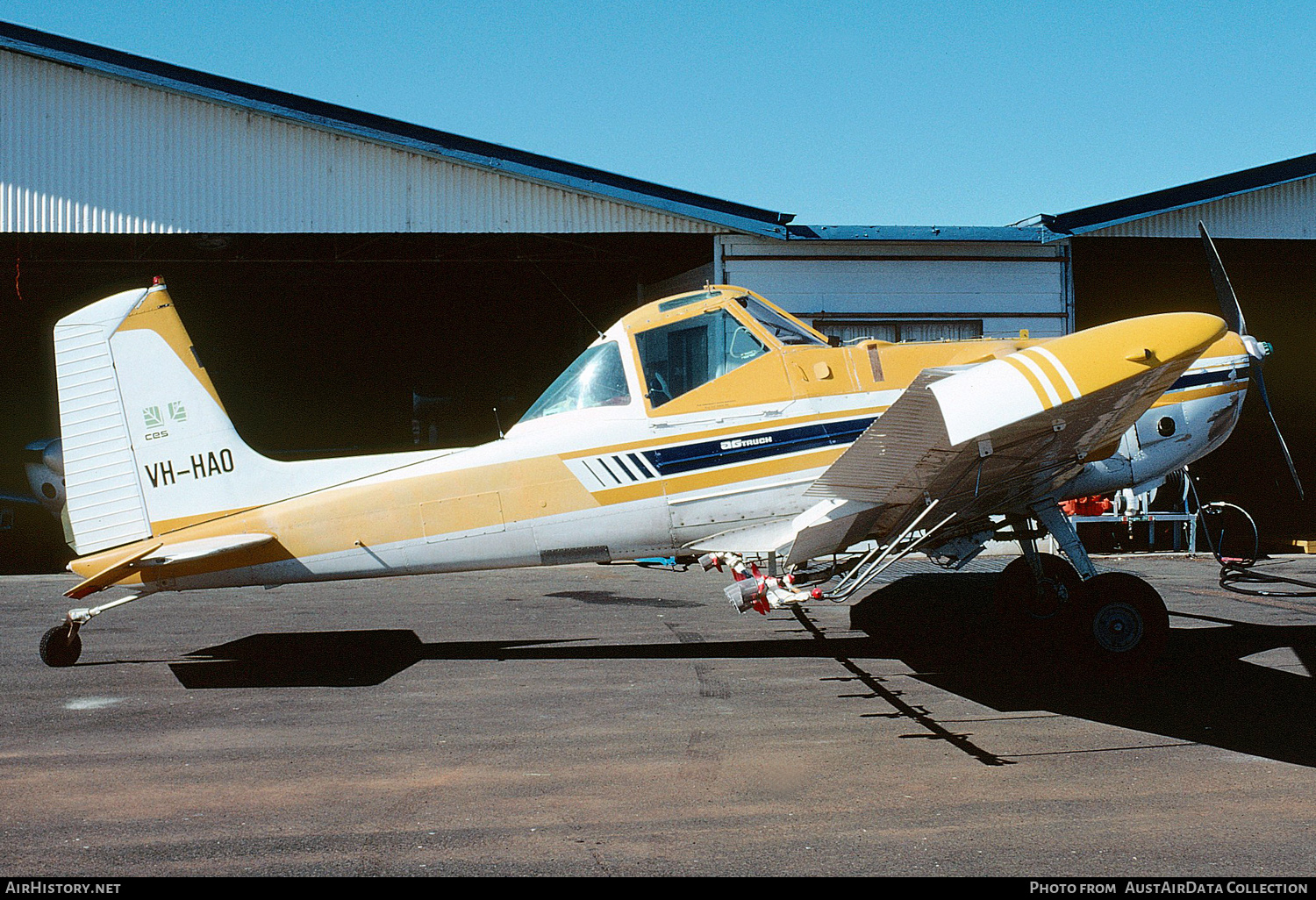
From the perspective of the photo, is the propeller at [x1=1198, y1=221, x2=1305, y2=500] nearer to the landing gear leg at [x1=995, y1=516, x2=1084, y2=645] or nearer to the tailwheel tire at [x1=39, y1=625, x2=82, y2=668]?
the landing gear leg at [x1=995, y1=516, x2=1084, y2=645]

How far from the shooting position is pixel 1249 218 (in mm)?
17109

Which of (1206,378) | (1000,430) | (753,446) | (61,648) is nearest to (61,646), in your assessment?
(61,648)

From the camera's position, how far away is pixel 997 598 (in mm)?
8516

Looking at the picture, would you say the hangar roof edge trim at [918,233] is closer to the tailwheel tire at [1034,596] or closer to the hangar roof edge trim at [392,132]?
the hangar roof edge trim at [392,132]

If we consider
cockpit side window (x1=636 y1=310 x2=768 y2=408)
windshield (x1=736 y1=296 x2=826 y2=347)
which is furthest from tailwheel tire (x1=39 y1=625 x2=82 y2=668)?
windshield (x1=736 y1=296 x2=826 y2=347)

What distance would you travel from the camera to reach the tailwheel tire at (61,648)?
286 inches

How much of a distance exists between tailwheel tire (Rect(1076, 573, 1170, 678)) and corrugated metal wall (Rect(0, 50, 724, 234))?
11359mm

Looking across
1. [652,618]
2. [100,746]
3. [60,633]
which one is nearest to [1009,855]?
[100,746]

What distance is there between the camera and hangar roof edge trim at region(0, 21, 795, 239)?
14578mm

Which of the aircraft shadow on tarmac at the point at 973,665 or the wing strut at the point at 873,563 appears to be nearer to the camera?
the aircraft shadow on tarmac at the point at 973,665

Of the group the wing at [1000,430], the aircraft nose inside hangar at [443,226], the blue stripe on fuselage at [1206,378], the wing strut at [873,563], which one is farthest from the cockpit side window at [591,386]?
the aircraft nose inside hangar at [443,226]

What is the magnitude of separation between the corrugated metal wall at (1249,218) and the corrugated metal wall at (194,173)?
1061 centimetres

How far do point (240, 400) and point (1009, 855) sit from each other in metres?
27.0
